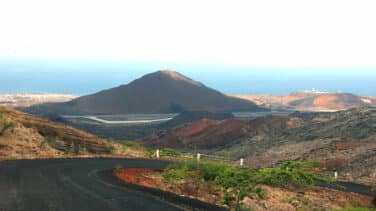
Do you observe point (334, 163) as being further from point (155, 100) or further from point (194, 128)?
point (155, 100)

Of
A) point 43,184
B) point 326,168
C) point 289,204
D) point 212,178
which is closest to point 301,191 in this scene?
point 289,204

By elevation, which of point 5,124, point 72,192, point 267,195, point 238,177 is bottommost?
point 267,195

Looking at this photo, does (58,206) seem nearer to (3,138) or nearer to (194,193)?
(194,193)

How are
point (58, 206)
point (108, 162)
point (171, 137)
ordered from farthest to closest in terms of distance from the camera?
point (171, 137)
point (108, 162)
point (58, 206)

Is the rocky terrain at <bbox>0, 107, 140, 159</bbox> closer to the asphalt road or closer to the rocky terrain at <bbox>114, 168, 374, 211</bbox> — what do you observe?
the asphalt road

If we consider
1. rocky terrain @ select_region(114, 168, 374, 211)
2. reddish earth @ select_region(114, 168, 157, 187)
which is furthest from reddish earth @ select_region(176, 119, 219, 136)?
rocky terrain @ select_region(114, 168, 374, 211)

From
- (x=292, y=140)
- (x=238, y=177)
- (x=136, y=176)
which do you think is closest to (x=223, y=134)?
(x=292, y=140)
